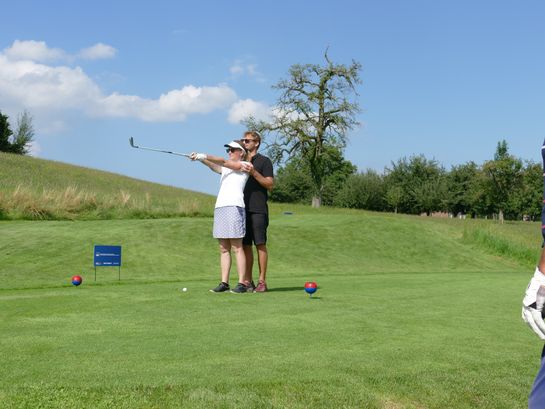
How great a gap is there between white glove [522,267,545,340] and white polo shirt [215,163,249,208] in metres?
5.78

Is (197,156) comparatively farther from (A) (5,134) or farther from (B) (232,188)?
(A) (5,134)

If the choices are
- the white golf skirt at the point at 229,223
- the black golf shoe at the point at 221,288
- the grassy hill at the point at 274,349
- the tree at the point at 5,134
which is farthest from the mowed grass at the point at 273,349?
the tree at the point at 5,134

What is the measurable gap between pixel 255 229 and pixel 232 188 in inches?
28.8

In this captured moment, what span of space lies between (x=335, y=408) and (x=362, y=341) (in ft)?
4.71

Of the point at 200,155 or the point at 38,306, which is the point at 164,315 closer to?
the point at 38,306

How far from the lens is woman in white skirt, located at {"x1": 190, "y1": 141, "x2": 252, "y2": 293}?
27.6ft

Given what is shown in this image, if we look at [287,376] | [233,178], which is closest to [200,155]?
[233,178]

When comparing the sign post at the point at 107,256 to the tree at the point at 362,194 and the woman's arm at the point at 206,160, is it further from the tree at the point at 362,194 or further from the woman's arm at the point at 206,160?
the tree at the point at 362,194

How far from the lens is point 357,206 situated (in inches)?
3000

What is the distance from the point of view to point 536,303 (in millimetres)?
2930

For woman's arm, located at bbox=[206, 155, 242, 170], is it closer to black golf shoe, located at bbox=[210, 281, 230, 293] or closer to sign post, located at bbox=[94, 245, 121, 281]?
black golf shoe, located at bbox=[210, 281, 230, 293]

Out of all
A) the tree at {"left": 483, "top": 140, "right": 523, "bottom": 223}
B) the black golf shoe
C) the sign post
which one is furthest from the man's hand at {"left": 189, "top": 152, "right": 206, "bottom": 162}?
the tree at {"left": 483, "top": 140, "right": 523, "bottom": 223}

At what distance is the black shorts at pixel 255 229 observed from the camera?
29.1 ft

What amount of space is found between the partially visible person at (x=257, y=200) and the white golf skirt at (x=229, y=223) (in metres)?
0.39
